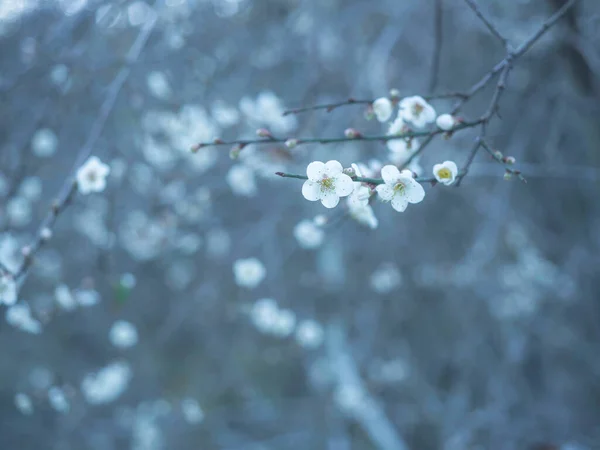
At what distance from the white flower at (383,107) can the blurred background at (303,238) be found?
1012 millimetres

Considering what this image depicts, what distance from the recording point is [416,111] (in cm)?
166

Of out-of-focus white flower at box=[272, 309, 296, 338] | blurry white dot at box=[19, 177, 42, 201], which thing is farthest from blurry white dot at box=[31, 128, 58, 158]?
out-of-focus white flower at box=[272, 309, 296, 338]

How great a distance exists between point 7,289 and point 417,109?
5.15 feet

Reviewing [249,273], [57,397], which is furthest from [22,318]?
[249,273]

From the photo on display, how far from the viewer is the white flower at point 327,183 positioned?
1220 millimetres

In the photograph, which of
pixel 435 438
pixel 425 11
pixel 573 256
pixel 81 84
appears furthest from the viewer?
pixel 435 438

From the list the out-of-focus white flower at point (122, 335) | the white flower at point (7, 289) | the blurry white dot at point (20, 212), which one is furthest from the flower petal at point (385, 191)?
the blurry white dot at point (20, 212)

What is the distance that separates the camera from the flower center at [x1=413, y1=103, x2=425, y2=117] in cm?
165

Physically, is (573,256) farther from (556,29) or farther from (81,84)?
(81,84)

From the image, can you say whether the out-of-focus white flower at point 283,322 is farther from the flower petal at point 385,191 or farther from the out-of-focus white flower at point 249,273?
the flower petal at point 385,191

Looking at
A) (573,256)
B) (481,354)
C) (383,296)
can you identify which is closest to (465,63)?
(573,256)

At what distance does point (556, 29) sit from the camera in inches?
99.6

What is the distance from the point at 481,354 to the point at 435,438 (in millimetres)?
1046

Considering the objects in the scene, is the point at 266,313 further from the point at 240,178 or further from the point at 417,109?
the point at 417,109
